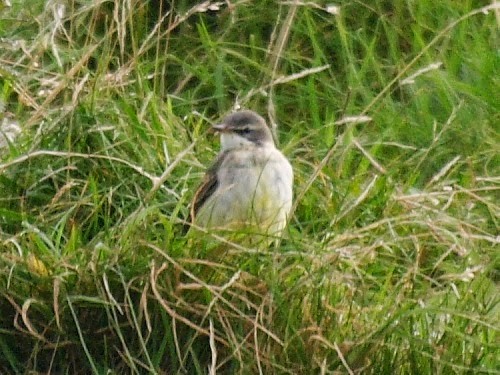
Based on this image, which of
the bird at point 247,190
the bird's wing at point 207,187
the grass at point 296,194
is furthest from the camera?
the bird's wing at point 207,187

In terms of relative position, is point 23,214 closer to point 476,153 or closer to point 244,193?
point 244,193

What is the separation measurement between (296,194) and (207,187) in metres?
0.46

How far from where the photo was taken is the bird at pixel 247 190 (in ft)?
21.7

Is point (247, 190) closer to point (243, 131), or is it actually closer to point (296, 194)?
point (296, 194)

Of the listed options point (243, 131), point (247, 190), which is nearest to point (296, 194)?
point (247, 190)

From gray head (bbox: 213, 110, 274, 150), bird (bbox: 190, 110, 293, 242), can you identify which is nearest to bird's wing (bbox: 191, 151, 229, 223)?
bird (bbox: 190, 110, 293, 242)

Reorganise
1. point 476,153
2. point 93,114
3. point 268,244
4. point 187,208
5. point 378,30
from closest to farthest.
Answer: point 268,244, point 187,208, point 93,114, point 476,153, point 378,30

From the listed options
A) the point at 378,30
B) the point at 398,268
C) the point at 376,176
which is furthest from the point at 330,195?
the point at 378,30

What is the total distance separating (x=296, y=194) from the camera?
280 inches

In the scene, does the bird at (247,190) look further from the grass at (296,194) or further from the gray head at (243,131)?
the grass at (296,194)

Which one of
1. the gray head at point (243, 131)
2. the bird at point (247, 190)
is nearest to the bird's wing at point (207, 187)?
Result: the bird at point (247, 190)

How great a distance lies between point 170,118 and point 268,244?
5.21 ft

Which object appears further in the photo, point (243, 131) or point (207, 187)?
point (243, 131)

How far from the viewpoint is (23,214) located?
6613mm
